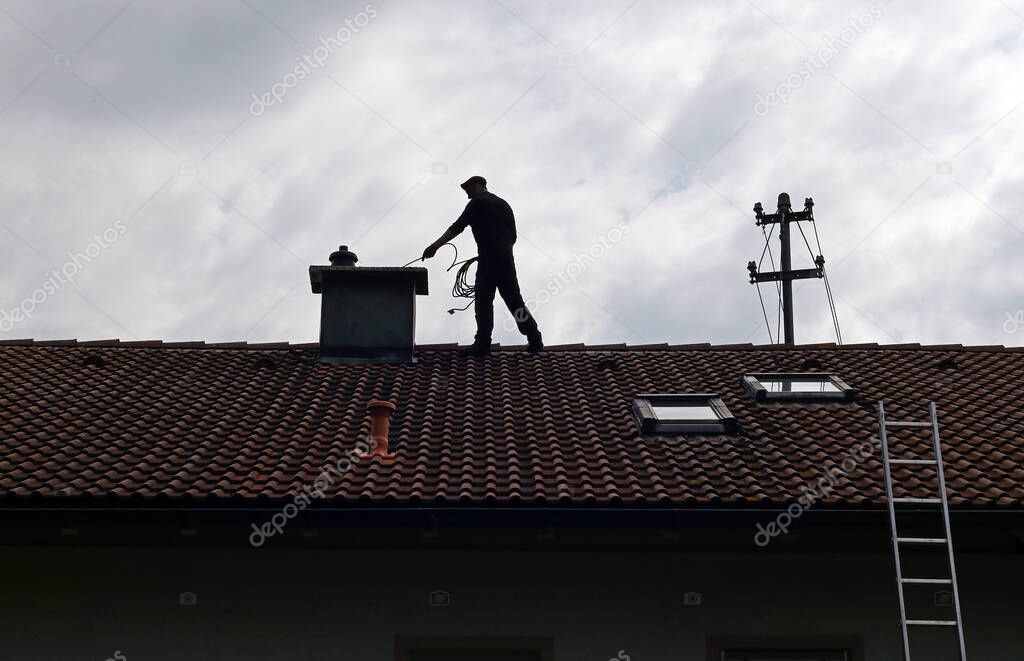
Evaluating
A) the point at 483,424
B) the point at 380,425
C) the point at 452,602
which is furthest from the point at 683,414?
the point at 452,602

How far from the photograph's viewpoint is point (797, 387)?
39.0ft

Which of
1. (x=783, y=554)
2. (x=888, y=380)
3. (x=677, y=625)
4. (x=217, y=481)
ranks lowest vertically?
(x=677, y=625)

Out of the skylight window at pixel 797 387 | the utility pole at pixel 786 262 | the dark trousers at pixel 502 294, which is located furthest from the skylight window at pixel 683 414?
the utility pole at pixel 786 262

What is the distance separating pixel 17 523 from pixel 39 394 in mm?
3660

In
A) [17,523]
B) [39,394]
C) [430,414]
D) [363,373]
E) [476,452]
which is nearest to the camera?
[17,523]

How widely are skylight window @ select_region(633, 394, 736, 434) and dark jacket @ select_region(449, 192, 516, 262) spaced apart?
11.9 ft

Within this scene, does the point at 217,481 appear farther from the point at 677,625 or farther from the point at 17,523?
the point at 677,625

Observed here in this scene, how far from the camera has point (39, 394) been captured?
12.0 metres

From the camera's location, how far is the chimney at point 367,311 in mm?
13859

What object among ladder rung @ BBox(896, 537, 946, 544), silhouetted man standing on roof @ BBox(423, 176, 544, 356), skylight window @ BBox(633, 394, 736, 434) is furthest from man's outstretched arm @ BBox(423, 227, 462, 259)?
ladder rung @ BBox(896, 537, 946, 544)

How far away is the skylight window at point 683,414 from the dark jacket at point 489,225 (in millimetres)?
3628

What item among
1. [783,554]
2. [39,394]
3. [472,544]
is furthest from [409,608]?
[39,394]

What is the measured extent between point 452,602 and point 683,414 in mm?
3294

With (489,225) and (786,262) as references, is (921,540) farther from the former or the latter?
(786,262)
